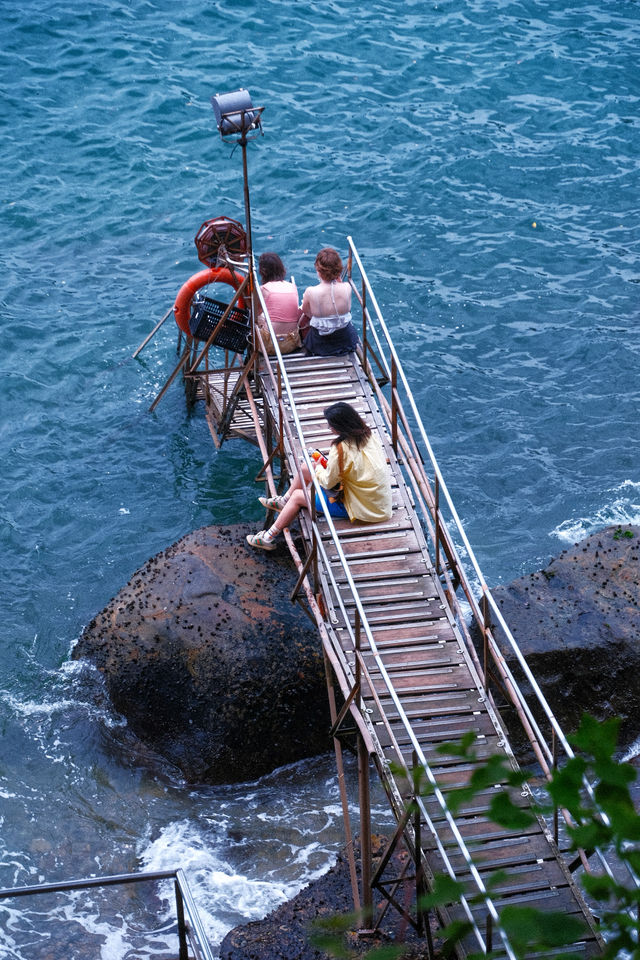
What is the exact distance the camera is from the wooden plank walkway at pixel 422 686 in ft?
29.9

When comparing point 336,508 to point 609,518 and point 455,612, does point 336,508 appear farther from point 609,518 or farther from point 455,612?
point 609,518

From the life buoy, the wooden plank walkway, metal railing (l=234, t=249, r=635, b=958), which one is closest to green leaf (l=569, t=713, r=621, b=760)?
metal railing (l=234, t=249, r=635, b=958)

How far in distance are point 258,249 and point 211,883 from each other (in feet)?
45.2

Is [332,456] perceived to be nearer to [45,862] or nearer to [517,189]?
[45,862]

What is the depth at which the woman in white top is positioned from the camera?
541 inches

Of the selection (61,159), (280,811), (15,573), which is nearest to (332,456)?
(280,811)

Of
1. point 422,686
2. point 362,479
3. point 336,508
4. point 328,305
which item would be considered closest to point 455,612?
point 422,686

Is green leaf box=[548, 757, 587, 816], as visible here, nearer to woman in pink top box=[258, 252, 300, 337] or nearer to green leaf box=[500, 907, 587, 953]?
green leaf box=[500, 907, 587, 953]

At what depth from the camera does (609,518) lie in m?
17.7

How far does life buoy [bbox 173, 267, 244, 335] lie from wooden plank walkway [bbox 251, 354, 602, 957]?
4.50 meters

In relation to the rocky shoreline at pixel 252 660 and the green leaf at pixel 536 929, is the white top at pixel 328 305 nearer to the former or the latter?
the rocky shoreline at pixel 252 660

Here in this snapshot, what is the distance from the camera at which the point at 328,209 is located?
942 inches

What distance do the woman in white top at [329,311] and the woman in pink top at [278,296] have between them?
0.77 feet

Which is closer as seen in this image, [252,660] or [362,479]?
[362,479]
